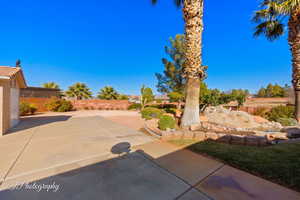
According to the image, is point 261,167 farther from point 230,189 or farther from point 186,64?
point 186,64

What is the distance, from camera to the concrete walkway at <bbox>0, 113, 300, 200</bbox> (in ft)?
6.71

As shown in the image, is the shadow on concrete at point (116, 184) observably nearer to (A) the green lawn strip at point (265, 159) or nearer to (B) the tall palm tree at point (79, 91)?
(A) the green lawn strip at point (265, 159)

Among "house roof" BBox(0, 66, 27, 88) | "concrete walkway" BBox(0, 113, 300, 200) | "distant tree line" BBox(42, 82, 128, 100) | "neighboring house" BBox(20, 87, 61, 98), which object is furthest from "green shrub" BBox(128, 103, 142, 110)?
"concrete walkway" BBox(0, 113, 300, 200)

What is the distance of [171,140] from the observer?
16.0ft

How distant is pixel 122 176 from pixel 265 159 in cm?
351

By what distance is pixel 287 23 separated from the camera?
7.75 m

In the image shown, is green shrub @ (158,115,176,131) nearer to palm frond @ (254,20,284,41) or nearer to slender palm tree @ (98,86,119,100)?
palm frond @ (254,20,284,41)

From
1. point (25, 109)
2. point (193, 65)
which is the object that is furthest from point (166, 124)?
point (25, 109)

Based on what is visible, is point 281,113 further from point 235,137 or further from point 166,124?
point 166,124

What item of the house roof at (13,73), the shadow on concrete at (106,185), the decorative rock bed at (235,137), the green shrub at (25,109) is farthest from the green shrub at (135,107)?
the shadow on concrete at (106,185)

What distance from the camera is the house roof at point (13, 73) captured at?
521cm

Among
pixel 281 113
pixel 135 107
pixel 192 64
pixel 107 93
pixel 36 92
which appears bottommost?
pixel 135 107

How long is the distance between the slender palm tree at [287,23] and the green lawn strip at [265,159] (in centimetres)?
628

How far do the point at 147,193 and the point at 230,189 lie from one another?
4.76 feet
